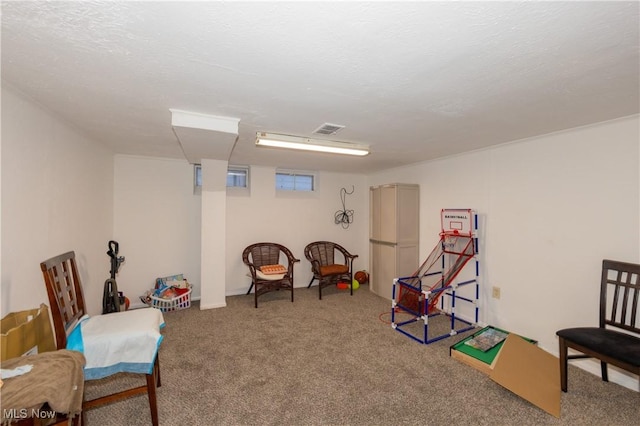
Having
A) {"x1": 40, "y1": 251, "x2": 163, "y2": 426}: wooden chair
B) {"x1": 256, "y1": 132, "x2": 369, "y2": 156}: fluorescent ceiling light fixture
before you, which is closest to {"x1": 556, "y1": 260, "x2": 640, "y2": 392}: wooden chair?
{"x1": 256, "y1": 132, "x2": 369, "y2": 156}: fluorescent ceiling light fixture

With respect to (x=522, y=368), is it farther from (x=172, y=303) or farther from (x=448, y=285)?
(x=172, y=303)

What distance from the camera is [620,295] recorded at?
2402mm

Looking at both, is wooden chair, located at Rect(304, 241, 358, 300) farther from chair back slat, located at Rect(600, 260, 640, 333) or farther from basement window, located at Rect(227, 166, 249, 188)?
chair back slat, located at Rect(600, 260, 640, 333)

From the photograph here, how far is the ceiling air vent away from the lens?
2.56 meters

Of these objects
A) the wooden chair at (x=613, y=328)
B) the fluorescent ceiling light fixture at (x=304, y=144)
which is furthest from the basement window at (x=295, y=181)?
the wooden chair at (x=613, y=328)

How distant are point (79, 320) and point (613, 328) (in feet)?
14.6

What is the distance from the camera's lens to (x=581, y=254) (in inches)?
104

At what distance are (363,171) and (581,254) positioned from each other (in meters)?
3.53

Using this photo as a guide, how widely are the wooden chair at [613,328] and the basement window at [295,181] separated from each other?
4.21m

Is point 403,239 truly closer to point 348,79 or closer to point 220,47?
point 348,79

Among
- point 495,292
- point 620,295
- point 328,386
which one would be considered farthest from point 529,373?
point 328,386

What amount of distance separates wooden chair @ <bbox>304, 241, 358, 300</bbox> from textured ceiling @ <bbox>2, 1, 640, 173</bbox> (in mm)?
2835

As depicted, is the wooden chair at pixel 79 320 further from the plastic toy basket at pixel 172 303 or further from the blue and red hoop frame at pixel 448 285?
the blue and red hoop frame at pixel 448 285

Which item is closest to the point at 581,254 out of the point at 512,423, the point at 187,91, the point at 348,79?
the point at 512,423
